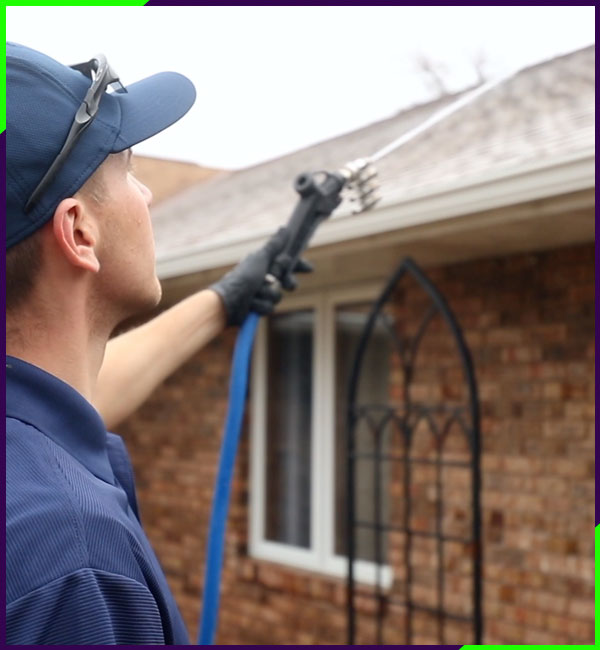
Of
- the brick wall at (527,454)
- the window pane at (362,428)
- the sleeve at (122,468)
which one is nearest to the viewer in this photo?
the sleeve at (122,468)

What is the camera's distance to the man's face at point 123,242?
1350mm

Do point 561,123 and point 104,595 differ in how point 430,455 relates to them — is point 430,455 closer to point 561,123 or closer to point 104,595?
point 561,123

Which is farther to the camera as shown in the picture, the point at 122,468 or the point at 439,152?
the point at 439,152

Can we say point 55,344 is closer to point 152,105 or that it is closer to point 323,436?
point 152,105

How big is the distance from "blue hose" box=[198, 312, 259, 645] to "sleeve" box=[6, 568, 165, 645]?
781mm

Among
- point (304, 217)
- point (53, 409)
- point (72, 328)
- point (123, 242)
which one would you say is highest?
point (304, 217)

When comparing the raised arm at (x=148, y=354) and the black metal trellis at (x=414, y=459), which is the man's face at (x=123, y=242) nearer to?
the raised arm at (x=148, y=354)

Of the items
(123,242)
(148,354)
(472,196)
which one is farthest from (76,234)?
(472,196)

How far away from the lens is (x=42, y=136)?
126 centimetres

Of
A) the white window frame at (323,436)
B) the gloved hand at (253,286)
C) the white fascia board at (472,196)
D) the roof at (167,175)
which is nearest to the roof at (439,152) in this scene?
the white fascia board at (472,196)

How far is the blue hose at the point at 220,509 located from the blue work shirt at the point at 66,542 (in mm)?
566

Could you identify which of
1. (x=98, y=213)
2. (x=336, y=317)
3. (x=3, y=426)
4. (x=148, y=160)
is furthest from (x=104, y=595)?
(x=148, y=160)

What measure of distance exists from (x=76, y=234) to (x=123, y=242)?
0.08 meters

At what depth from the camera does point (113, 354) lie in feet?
7.12
